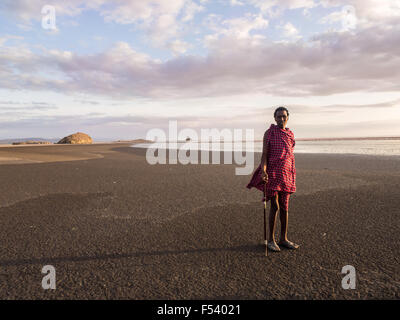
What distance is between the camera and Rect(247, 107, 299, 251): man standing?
15.1 ft

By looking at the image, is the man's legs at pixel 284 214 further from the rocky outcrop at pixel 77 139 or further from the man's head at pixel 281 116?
the rocky outcrop at pixel 77 139

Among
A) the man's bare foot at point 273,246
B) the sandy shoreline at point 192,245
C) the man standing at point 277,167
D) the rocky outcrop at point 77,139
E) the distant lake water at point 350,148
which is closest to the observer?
the sandy shoreline at point 192,245

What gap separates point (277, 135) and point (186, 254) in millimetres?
2634

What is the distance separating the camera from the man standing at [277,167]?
15.1 feet

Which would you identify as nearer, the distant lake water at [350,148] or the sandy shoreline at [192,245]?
the sandy shoreline at [192,245]

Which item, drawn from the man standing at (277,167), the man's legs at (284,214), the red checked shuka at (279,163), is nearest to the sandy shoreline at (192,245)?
the man's legs at (284,214)

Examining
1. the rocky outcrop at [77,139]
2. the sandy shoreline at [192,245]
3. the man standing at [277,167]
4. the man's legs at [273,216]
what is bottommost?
the sandy shoreline at [192,245]

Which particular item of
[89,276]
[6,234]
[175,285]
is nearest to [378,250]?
[175,285]

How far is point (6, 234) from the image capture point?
525cm

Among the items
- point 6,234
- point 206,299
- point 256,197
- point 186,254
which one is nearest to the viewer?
point 206,299

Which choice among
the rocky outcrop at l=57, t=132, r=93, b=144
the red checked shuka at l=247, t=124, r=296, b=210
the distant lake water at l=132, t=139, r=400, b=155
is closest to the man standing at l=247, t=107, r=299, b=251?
the red checked shuka at l=247, t=124, r=296, b=210
